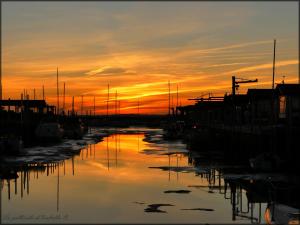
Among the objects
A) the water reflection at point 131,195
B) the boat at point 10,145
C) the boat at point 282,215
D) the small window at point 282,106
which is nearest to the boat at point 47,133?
the boat at point 10,145

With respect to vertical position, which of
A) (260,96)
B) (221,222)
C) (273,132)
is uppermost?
(260,96)

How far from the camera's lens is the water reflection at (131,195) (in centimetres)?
2039

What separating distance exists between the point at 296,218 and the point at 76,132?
236 feet

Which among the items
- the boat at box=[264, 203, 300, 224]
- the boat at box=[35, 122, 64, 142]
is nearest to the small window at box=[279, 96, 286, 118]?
the boat at box=[264, 203, 300, 224]

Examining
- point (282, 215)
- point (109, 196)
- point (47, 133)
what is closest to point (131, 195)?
point (109, 196)

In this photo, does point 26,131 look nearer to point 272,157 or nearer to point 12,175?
point 12,175

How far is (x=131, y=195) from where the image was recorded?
25.5 meters

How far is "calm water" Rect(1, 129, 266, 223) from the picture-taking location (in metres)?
20.2

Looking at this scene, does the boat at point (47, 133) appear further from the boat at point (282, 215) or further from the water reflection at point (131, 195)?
the boat at point (282, 215)

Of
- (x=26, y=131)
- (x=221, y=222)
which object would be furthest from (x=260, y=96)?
(x=221, y=222)

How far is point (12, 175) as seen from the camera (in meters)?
32.3

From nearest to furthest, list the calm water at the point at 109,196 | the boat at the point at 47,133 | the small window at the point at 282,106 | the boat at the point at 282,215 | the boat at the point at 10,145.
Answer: the boat at the point at 282,215 < the calm water at the point at 109,196 < the small window at the point at 282,106 < the boat at the point at 10,145 < the boat at the point at 47,133

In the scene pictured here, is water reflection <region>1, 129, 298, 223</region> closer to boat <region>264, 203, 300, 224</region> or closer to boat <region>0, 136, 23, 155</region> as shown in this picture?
boat <region>264, 203, 300, 224</region>

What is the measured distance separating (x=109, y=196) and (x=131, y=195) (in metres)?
1.18
